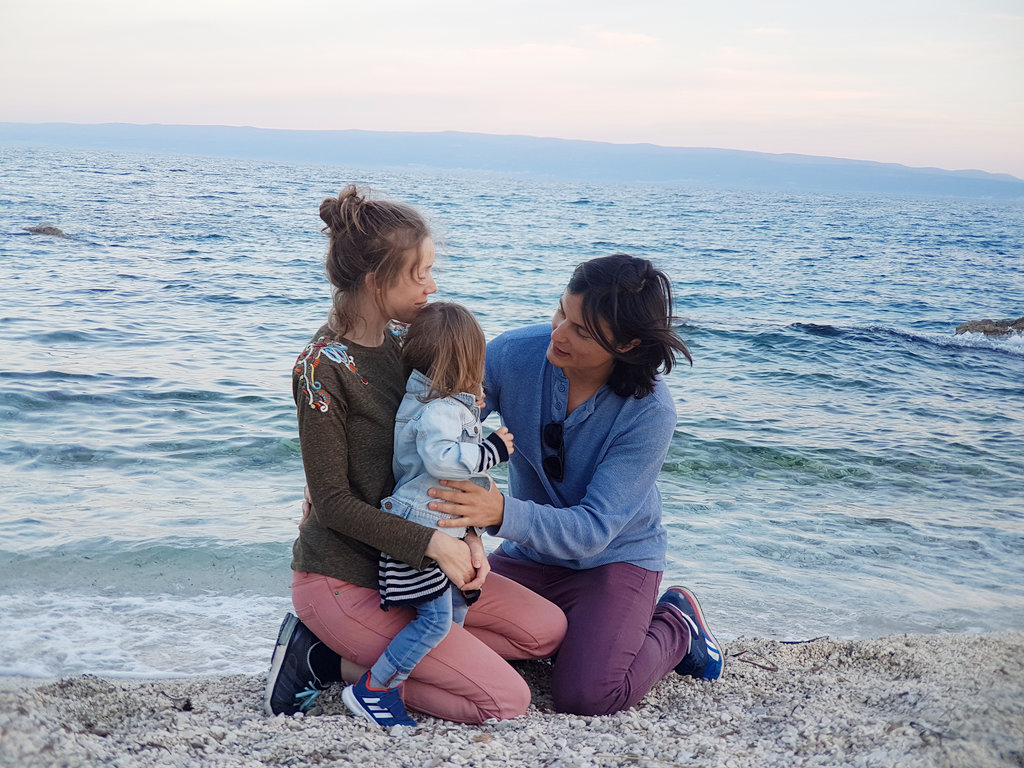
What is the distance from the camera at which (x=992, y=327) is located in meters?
16.5

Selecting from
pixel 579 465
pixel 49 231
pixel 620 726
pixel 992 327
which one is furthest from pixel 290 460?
pixel 49 231

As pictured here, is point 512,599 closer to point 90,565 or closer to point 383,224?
point 383,224

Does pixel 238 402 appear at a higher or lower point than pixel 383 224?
lower

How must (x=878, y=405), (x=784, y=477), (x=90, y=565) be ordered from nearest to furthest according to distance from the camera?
(x=90, y=565)
(x=784, y=477)
(x=878, y=405)

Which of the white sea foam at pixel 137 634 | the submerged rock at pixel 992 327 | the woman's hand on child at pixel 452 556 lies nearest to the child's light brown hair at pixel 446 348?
the woman's hand on child at pixel 452 556

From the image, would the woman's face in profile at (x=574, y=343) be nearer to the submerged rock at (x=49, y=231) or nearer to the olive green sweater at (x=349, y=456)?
the olive green sweater at (x=349, y=456)

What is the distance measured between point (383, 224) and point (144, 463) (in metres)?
4.56

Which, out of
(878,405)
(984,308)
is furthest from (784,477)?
(984,308)

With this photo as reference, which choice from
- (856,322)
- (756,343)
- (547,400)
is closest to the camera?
(547,400)

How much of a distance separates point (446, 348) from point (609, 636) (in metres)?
1.28

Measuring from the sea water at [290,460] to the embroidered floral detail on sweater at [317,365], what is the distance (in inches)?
22.4

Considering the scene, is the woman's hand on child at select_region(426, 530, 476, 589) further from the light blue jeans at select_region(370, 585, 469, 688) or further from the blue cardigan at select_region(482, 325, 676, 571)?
the blue cardigan at select_region(482, 325, 676, 571)

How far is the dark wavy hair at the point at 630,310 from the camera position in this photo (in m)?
Answer: 3.07

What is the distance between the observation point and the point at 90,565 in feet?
15.4
